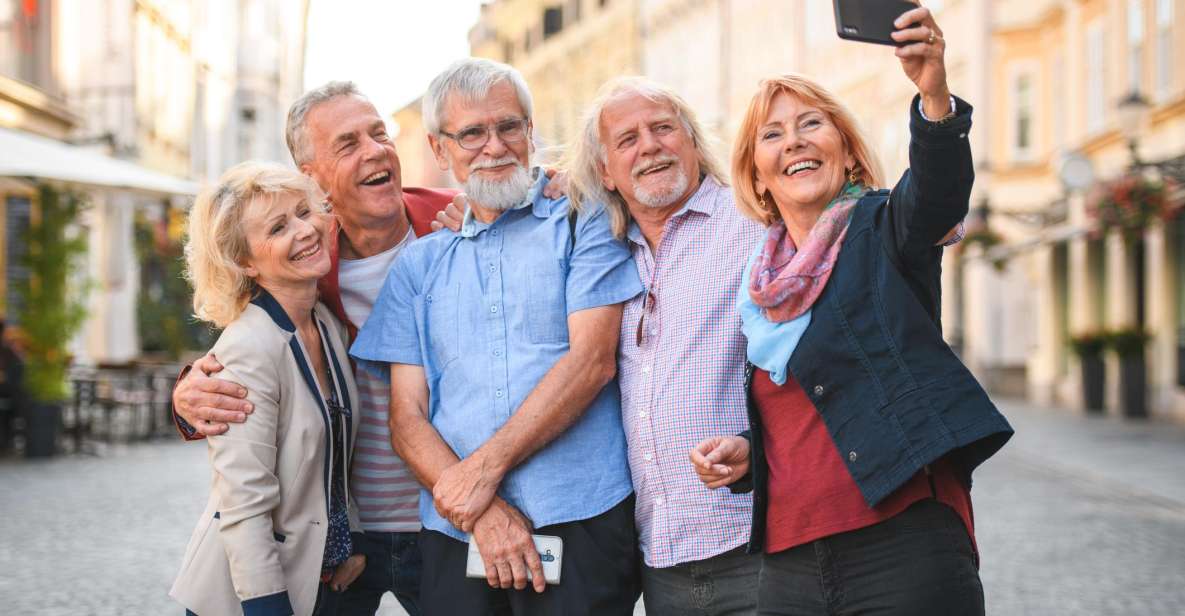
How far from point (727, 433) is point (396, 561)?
928mm

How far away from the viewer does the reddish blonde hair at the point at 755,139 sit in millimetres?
2887

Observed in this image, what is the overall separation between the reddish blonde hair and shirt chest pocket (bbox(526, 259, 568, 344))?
480 mm

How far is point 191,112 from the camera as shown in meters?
31.8

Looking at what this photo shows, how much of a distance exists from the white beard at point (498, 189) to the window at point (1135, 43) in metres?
20.3

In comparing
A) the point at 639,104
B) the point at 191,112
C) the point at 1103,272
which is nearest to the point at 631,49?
the point at 191,112

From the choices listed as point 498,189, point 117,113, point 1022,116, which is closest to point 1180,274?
point 1022,116

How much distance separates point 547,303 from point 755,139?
64 centimetres

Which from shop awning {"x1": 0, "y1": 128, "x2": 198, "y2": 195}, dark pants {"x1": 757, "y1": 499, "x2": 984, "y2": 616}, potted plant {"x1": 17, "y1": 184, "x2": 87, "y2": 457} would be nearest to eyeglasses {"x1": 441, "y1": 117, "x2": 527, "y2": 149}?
dark pants {"x1": 757, "y1": 499, "x2": 984, "y2": 616}

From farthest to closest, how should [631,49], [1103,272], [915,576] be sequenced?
[631,49] < [1103,272] < [915,576]

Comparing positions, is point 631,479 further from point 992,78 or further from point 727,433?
point 992,78

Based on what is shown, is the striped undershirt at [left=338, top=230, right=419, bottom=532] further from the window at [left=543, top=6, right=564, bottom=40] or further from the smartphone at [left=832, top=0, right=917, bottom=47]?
the window at [left=543, top=6, right=564, bottom=40]

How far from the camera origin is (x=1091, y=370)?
22234 mm

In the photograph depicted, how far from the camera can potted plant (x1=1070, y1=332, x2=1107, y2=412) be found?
22078 mm

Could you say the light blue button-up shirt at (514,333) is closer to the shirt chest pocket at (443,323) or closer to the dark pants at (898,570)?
the shirt chest pocket at (443,323)
